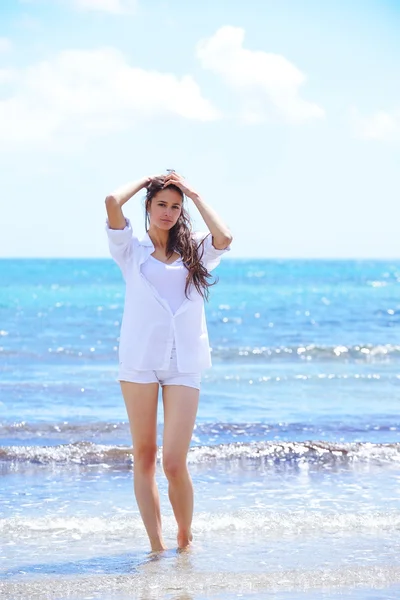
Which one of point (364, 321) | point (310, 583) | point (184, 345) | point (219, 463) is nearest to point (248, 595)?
point (310, 583)

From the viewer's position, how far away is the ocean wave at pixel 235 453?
8562 millimetres

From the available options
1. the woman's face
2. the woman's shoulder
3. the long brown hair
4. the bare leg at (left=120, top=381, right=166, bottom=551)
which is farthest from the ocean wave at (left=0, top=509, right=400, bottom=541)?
the woman's face

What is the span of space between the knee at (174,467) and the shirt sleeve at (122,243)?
1.11m

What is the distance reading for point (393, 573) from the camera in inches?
205

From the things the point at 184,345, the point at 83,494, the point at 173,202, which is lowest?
the point at 83,494

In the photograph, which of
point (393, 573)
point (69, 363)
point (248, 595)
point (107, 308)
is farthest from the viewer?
point (107, 308)

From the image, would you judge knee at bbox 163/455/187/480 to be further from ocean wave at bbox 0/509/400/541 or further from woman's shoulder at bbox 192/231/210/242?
woman's shoulder at bbox 192/231/210/242

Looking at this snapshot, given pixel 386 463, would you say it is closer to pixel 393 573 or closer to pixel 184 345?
pixel 393 573

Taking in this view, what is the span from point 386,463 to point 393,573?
10.9 ft

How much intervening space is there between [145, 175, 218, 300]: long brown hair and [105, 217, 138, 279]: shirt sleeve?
0.71ft

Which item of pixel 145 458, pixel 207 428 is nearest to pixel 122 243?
pixel 145 458

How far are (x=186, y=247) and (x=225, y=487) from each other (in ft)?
9.35

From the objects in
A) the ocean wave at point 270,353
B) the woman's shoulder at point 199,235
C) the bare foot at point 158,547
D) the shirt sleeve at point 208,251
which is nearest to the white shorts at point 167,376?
the shirt sleeve at point 208,251

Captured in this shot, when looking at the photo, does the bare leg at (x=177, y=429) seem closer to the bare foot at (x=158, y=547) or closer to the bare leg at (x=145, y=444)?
the bare leg at (x=145, y=444)
